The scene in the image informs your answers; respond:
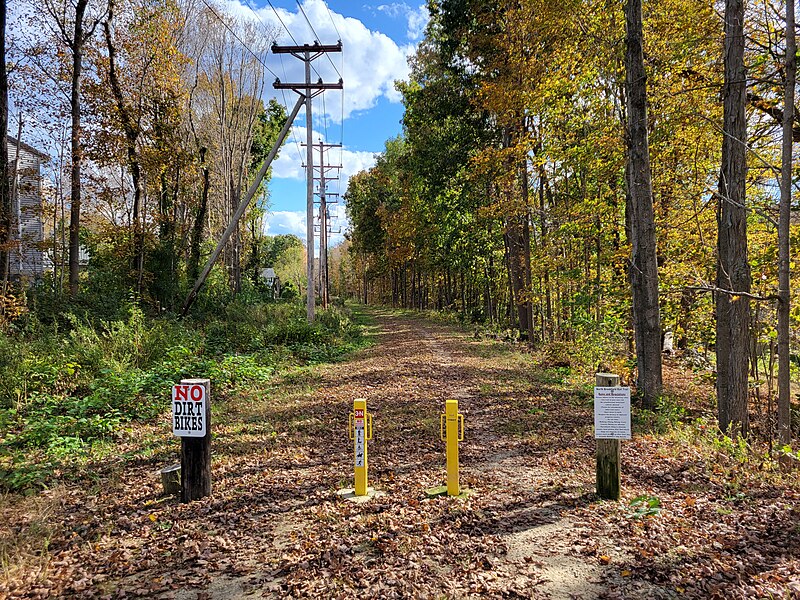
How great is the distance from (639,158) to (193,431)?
25.5ft

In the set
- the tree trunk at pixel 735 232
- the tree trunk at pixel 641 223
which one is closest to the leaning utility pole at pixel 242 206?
the tree trunk at pixel 641 223

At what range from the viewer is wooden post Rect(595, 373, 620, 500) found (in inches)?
187

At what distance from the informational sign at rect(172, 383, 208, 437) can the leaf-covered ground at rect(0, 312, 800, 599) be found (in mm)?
805

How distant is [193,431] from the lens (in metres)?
4.84

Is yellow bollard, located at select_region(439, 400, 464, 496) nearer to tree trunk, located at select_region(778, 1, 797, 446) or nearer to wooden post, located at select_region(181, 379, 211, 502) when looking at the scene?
wooden post, located at select_region(181, 379, 211, 502)

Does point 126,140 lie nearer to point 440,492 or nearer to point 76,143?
point 76,143

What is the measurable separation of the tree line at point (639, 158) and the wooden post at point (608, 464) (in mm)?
3397

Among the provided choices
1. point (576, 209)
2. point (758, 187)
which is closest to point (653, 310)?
point (576, 209)

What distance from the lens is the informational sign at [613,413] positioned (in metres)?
4.64

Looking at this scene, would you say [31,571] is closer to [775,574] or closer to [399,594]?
[399,594]

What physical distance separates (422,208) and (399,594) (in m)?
28.3

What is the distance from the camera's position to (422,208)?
3050 cm

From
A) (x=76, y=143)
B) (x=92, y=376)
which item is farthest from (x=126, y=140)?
(x=92, y=376)

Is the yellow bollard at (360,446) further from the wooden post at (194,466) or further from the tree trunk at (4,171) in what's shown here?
the tree trunk at (4,171)
